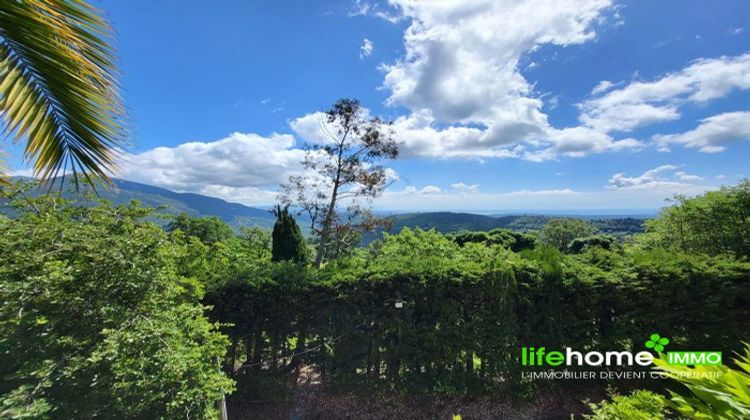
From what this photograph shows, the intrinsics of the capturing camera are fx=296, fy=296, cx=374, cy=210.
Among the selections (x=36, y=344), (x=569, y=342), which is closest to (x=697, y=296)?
(x=569, y=342)

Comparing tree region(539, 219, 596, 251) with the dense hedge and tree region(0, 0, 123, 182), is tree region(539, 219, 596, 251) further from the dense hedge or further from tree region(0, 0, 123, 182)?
tree region(0, 0, 123, 182)

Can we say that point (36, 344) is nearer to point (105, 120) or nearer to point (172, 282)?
point (172, 282)

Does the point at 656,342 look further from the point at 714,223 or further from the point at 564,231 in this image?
the point at 564,231

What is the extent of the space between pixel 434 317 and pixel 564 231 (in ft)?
179

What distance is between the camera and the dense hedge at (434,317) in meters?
4.66

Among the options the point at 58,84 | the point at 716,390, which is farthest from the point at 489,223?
the point at 58,84

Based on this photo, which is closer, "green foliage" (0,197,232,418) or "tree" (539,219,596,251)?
"green foliage" (0,197,232,418)

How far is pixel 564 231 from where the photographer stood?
163 ft

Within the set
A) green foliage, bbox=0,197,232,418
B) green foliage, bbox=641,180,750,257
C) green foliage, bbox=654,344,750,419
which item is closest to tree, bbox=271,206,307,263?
green foliage, bbox=0,197,232,418

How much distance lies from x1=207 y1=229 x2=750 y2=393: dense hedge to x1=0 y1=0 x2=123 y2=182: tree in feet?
10.4

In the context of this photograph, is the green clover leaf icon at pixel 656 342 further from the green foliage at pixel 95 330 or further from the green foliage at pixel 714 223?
the green foliage at pixel 95 330

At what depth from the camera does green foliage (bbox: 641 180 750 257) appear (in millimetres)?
8341

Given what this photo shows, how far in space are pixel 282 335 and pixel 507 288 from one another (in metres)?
3.73

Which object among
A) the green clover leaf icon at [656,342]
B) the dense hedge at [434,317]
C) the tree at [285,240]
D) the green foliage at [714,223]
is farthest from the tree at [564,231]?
the dense hedge at [434,317]
